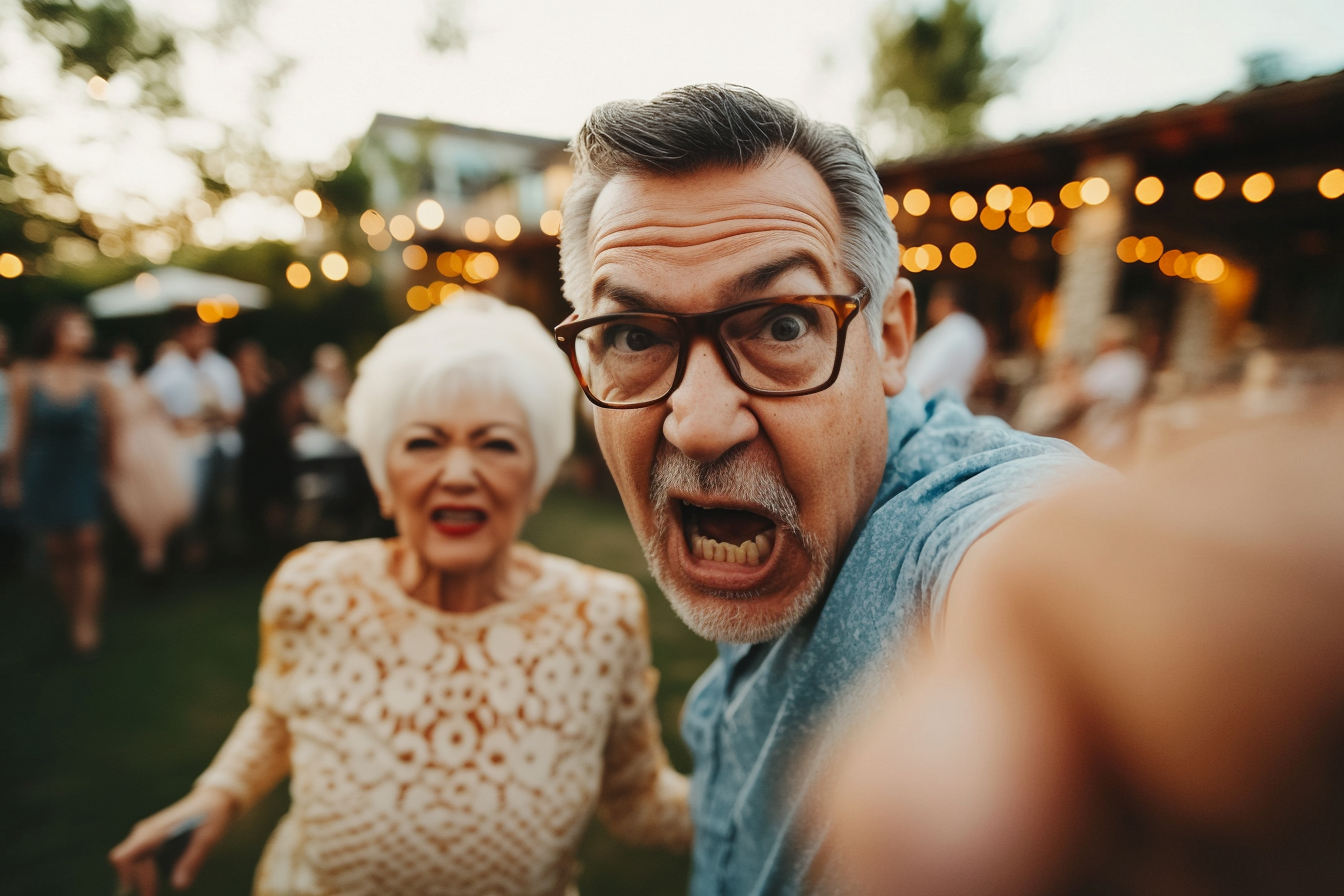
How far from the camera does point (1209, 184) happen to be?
20.8 feet

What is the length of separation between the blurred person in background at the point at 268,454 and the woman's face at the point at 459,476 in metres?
5.72

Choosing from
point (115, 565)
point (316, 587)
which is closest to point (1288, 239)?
point (316, 587)

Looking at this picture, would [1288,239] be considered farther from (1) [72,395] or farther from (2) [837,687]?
(1) [72,395]

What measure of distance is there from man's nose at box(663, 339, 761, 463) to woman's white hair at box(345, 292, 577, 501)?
628mm

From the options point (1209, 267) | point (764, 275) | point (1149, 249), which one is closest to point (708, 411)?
point (764, 275)

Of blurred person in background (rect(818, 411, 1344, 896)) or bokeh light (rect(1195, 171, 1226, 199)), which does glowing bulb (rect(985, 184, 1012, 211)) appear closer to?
bokeh light (rect(1195, 171, 1226, 199))

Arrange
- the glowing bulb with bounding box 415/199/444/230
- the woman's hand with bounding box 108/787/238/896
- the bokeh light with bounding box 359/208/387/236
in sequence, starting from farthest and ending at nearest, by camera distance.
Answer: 1. the bokeh light with bounding box 359/208/387/236
2. the glowing bulb with bounding box 415/199/444/230
3. the woman's hand with bounding box 108/787/238/896

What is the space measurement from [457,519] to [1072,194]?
798 cm

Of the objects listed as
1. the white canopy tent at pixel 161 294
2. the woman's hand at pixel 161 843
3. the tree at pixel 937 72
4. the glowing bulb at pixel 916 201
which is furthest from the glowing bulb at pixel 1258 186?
the tree at pixel 937 72

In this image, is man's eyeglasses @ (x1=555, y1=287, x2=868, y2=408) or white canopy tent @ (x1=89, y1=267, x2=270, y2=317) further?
white canopy tent @ (x1=89, y1=267, x2=270, y2=317)

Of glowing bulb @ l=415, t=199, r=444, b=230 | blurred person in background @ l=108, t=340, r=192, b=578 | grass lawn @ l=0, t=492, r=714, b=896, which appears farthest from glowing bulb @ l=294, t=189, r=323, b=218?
grass lawn @ l=0, t=492, r=714, b=896

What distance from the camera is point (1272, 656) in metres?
0.41

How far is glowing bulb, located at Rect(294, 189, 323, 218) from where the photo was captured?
15.0 meters

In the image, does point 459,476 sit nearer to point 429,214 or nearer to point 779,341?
point 779,341
